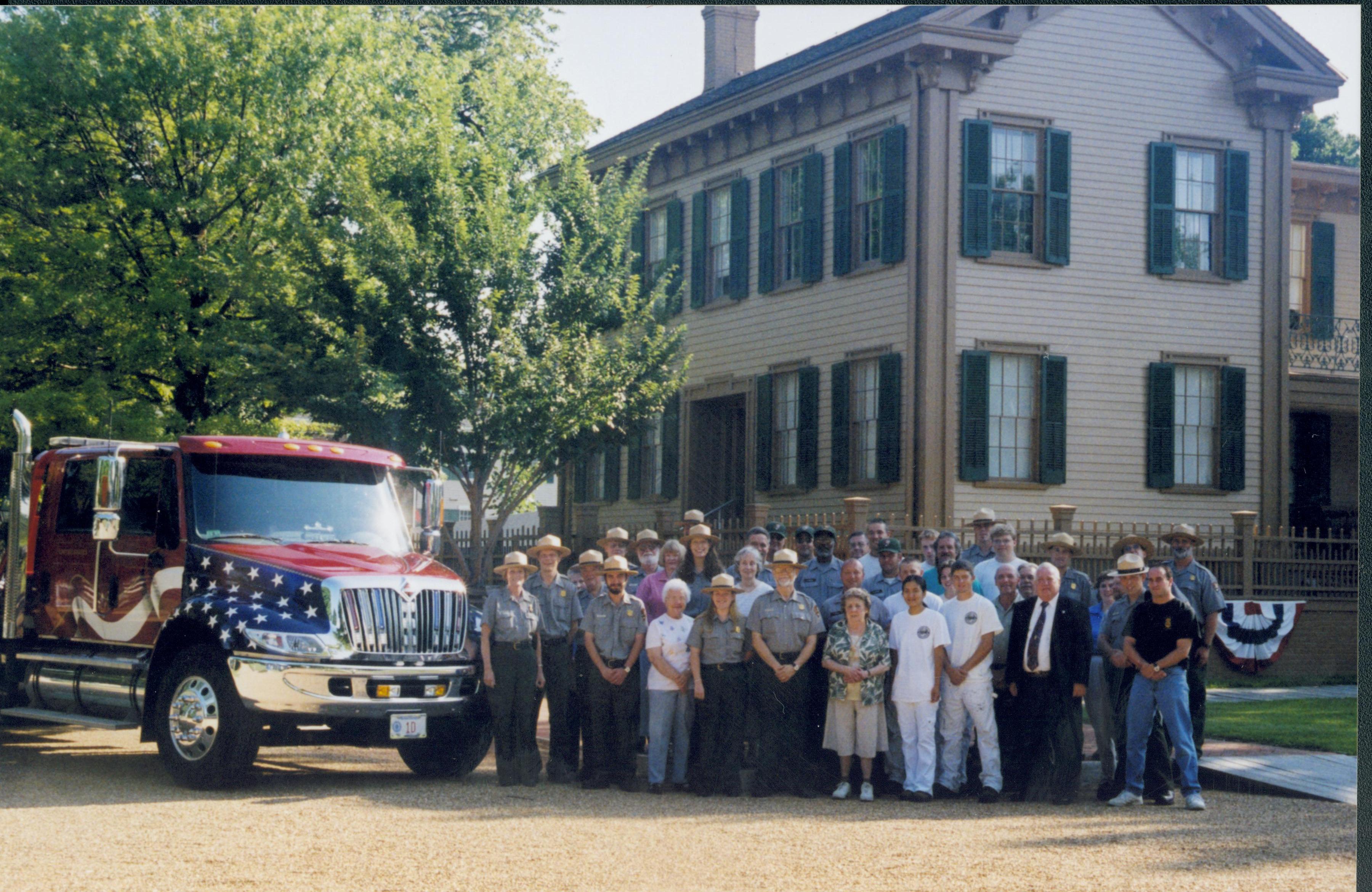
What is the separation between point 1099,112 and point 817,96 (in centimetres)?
406

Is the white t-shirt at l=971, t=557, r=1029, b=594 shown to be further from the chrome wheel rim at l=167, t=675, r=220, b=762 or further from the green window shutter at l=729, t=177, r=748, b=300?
the green window shutter at l=729, t=177, r=748, b=300

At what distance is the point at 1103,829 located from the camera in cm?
1022

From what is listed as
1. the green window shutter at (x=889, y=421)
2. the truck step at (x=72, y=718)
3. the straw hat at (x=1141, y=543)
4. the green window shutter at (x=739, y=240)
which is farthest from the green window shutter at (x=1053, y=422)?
the truck step at (x=72, y=718)

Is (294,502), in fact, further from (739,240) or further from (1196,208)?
(1196,208)

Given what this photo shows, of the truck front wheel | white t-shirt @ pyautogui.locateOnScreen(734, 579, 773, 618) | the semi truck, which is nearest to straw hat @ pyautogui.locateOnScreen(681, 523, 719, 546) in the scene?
white t-shirt @ pyautogui.locateOnScreen(734, 579, 773, 618)

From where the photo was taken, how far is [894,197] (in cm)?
2150

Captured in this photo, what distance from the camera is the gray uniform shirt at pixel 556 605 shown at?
12734 mm

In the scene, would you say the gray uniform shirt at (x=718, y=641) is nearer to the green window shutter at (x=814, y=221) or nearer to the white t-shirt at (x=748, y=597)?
the white t-shirt at (x=748, y=597)

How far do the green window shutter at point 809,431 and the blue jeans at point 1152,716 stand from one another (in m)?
11.8

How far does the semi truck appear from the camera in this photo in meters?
11.3

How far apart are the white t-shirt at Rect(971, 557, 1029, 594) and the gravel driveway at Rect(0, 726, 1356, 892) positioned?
1.96 metres

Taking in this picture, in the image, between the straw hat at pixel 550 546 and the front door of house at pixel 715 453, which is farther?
the front door of house at pixel 715 453

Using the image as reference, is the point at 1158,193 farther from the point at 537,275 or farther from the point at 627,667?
the point at 627,667

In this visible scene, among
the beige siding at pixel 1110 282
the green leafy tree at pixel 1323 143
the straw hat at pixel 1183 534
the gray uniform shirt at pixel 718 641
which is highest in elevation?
the green leafy tree at pixel 1323 143
